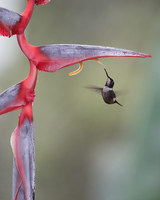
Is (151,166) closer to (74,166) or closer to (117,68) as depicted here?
(74,166)

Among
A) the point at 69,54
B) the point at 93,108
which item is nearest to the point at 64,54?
the point at 69,54

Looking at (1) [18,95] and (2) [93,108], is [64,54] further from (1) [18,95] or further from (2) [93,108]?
(2) [93,108]

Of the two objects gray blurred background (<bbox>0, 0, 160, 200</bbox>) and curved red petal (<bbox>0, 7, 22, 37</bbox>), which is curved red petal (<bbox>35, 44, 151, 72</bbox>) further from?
gray blurred background (<bbox>0, 0, 160, 200</bbox>)

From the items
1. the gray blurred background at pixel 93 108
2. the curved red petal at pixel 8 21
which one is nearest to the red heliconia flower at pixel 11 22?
the curved red petal at pixel 8 21

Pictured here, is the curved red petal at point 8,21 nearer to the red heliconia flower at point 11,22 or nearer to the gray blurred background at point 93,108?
the red heliconia flower at point 11,22

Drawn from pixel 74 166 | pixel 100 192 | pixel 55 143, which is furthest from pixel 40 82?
pixel 100 192

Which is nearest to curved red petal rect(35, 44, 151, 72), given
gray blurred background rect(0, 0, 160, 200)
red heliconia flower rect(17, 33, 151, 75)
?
red heliconia flower rect(17, 33, 151, 75)
